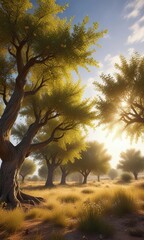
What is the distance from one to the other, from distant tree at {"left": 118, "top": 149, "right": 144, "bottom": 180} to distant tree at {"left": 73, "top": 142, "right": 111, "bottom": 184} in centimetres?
1183

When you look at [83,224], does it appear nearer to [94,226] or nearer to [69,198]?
[94,226]

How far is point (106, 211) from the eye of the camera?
8992 millimetres

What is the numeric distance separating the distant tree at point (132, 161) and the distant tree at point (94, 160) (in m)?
11.8

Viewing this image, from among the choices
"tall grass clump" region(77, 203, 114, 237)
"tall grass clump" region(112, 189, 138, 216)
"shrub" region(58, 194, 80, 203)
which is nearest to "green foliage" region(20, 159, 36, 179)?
"shrub" region(58, 194, 80, 203)

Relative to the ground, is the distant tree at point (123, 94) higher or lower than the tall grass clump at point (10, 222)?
higher

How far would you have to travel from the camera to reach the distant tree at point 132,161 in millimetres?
55000

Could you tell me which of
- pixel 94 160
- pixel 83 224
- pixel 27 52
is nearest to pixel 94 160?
pixel 94 160

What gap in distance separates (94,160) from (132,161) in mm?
16233

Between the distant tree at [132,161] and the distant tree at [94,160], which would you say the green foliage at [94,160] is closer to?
the distant tree at [94,160]

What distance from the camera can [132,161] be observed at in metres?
55.3

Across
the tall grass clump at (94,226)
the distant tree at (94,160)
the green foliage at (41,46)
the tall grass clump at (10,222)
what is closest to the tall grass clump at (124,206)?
the tall grass clump at (94,226)

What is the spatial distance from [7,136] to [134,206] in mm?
7496

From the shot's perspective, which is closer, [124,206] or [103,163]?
[124,206]

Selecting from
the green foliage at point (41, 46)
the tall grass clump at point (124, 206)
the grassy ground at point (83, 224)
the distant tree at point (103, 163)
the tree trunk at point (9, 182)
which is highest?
the green foliage at point (41, 46)
